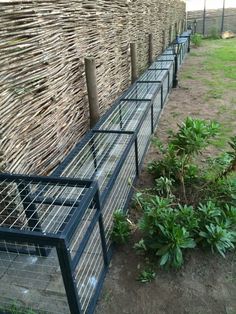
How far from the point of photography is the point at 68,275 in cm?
177

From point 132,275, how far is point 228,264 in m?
0.79

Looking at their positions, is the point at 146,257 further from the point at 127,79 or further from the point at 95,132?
the point at 127,79

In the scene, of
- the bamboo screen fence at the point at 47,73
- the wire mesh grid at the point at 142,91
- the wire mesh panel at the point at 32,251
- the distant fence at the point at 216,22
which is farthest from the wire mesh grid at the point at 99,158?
the distant fence at the point at 216,22

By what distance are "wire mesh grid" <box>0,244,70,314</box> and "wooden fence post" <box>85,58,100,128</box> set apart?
2117 millimetres

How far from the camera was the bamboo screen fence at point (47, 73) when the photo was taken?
2.51 meters

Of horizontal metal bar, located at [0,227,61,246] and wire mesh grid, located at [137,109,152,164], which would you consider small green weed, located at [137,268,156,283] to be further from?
wire mesh grid, located at [137,109,152,164]

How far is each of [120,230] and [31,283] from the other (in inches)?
32.4

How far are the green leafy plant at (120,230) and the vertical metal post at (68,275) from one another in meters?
0.90

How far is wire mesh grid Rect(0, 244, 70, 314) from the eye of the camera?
230cm

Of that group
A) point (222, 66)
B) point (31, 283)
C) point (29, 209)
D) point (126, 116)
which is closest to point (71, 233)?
point (29, 209)

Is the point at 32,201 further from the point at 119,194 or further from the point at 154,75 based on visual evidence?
the point at 154,75

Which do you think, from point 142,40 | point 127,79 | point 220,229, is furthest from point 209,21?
point 220,229

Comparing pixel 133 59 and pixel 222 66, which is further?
pixel 222 66

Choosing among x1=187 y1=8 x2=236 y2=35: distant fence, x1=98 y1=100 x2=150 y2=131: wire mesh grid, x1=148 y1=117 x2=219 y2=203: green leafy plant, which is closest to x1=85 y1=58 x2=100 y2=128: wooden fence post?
x1=98 y1=100 x2=150 y2=131: wire mesh grid
